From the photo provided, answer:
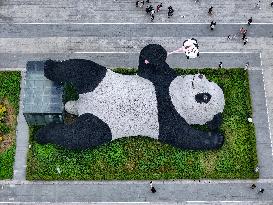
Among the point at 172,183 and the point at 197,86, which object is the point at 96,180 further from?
the point at 197,86

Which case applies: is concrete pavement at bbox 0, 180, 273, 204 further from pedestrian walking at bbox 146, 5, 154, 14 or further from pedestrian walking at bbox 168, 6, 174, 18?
pedestrian walking at bbox 146, 5, 154, 14

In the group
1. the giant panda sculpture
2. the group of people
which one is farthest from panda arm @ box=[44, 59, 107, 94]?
the group of people

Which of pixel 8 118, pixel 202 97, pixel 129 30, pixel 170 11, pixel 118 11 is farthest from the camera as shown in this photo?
pixel 118 11

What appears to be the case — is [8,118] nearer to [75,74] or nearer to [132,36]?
[75,74]

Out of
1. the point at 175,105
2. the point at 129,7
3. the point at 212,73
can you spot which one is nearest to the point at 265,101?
the point at 212,73

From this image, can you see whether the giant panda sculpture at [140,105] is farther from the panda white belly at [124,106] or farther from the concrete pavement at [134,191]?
the concrete pavement at [134,191]

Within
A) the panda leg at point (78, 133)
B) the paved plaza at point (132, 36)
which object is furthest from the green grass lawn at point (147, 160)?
the panda leg at point (78, 133)

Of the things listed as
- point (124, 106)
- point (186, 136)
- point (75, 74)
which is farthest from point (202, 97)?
point (75, 74)
